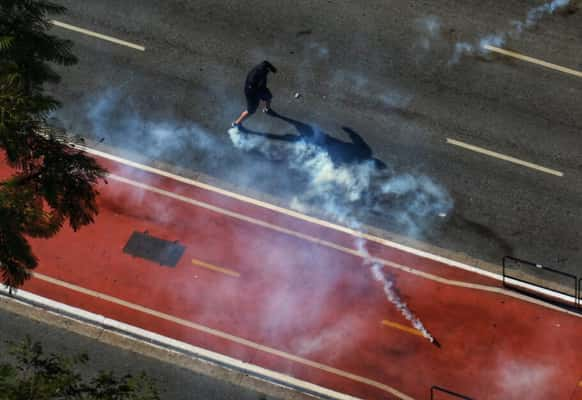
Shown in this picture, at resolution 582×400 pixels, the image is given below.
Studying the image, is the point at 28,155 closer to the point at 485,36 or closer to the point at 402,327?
the point at 402,327

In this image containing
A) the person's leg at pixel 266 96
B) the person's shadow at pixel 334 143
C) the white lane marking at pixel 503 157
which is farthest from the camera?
the person's shadow at pixel 334 143

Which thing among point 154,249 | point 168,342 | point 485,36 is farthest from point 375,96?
point 168,342

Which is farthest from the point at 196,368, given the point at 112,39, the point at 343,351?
the point at 112,39

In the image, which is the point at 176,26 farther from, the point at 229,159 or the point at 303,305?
the point at 303,305

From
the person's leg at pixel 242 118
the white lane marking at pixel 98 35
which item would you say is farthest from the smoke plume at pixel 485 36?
the white lane marking at pixel 98 35

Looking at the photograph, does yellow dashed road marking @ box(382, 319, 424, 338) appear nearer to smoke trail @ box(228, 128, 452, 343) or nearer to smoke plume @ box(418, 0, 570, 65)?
smoke trail @ box(228, 128, 452, 343)

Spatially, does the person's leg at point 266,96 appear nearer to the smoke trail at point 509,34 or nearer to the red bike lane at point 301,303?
the red bike lane at point 301,303

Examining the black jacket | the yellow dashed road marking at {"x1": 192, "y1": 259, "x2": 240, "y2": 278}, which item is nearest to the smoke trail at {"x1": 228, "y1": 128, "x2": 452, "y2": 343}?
the black jacket
